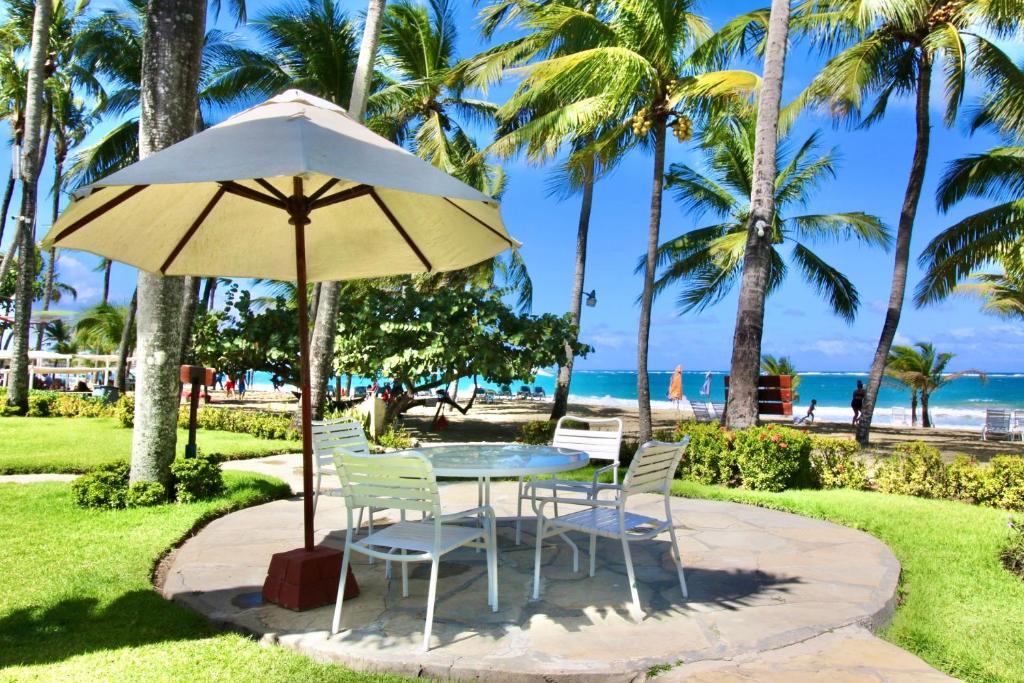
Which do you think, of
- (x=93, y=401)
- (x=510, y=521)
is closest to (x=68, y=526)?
(x=510, y=521)

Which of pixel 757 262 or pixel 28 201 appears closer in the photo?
pixel 757 262

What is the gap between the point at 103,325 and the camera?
99.6 feet

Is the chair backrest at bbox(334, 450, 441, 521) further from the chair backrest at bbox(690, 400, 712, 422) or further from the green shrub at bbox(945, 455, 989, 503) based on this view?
the chair backrest at bbox(690, 400, 712, 422)

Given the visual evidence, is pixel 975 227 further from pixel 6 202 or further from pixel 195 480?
pixel 6 202

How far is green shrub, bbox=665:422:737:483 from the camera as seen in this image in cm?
781

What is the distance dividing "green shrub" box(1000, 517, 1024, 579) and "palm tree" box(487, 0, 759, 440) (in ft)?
16.7

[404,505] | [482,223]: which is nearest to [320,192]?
[482,223]

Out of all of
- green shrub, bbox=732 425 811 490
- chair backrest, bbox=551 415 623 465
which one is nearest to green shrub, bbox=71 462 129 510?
chair backrest, bbox=551 415 623 465

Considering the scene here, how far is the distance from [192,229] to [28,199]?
14244 millimetres

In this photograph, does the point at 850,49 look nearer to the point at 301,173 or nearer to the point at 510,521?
the point at 510,521

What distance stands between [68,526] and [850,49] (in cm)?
1377

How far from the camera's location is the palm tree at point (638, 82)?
9.99 metres

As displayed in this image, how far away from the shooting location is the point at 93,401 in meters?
15.5

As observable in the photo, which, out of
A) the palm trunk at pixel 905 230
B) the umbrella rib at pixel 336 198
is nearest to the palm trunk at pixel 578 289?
the palm trunk at pixel 905 230
